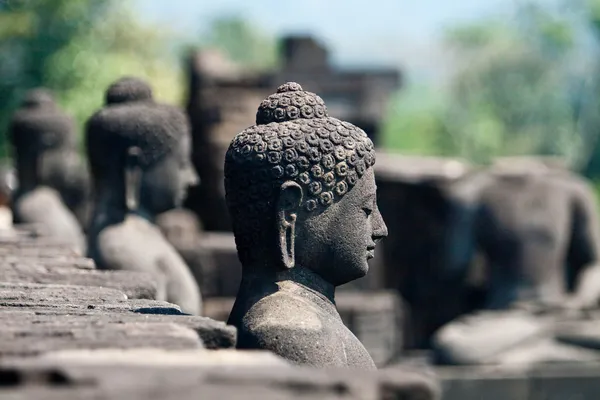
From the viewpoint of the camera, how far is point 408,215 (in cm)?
1427

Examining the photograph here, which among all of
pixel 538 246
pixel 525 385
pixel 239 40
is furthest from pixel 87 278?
pixel 239 40

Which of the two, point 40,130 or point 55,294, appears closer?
point 55,294

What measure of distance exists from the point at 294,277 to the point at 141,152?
117 inches

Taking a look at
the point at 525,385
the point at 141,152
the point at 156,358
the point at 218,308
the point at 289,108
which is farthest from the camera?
the point at 525,385

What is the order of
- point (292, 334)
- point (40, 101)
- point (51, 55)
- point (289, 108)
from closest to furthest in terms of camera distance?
point (292, 334)
point (289, 108)
point (40, 101)
point (51, 55)

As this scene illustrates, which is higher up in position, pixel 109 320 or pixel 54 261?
pixel 109 320

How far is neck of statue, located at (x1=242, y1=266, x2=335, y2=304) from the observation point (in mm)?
4738

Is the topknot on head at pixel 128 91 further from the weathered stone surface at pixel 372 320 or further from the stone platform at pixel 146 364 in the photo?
the weathered stone surface at pixel 372 320

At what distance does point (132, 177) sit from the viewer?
765cm

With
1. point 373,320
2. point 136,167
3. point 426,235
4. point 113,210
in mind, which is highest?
point 136,167

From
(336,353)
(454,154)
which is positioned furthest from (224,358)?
(454,154)

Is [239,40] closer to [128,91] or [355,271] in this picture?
[128,91]

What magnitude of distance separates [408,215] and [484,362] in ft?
10.2

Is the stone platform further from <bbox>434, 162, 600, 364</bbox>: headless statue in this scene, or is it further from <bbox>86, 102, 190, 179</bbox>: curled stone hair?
<bbox>434, 162, 600, 364</bbox>: headless statue
